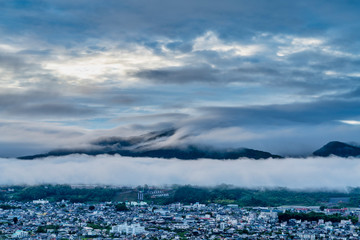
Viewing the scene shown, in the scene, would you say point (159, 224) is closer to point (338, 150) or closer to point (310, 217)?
point (310, 217)

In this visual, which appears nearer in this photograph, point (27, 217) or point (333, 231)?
point (333, 231)

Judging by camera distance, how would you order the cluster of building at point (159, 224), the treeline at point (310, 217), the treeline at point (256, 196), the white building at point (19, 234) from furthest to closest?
the treeline at point (256, 196), the treeline at point (310, 217), the cluster of building at point (159, 224), the white building at point (19, 234)

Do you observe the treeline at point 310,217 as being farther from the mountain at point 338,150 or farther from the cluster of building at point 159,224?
the mountain at point 338,150

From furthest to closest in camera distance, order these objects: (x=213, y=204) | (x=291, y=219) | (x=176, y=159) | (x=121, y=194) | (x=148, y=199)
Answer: (x=176, y=159)
(x=121, y=194)
(x=148, y=199)
(x=213, y=204)
(x=291, y=219)

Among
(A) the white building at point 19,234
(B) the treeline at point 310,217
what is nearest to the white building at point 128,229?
(A) the white building at point 19,234

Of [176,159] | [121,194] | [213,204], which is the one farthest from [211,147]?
[213,204]

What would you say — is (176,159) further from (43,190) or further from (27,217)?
(27,217)

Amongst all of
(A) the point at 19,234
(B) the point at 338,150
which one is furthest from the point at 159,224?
(B) the point at 338,150

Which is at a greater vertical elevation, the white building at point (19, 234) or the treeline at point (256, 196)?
the treeline at point (256, 196)
